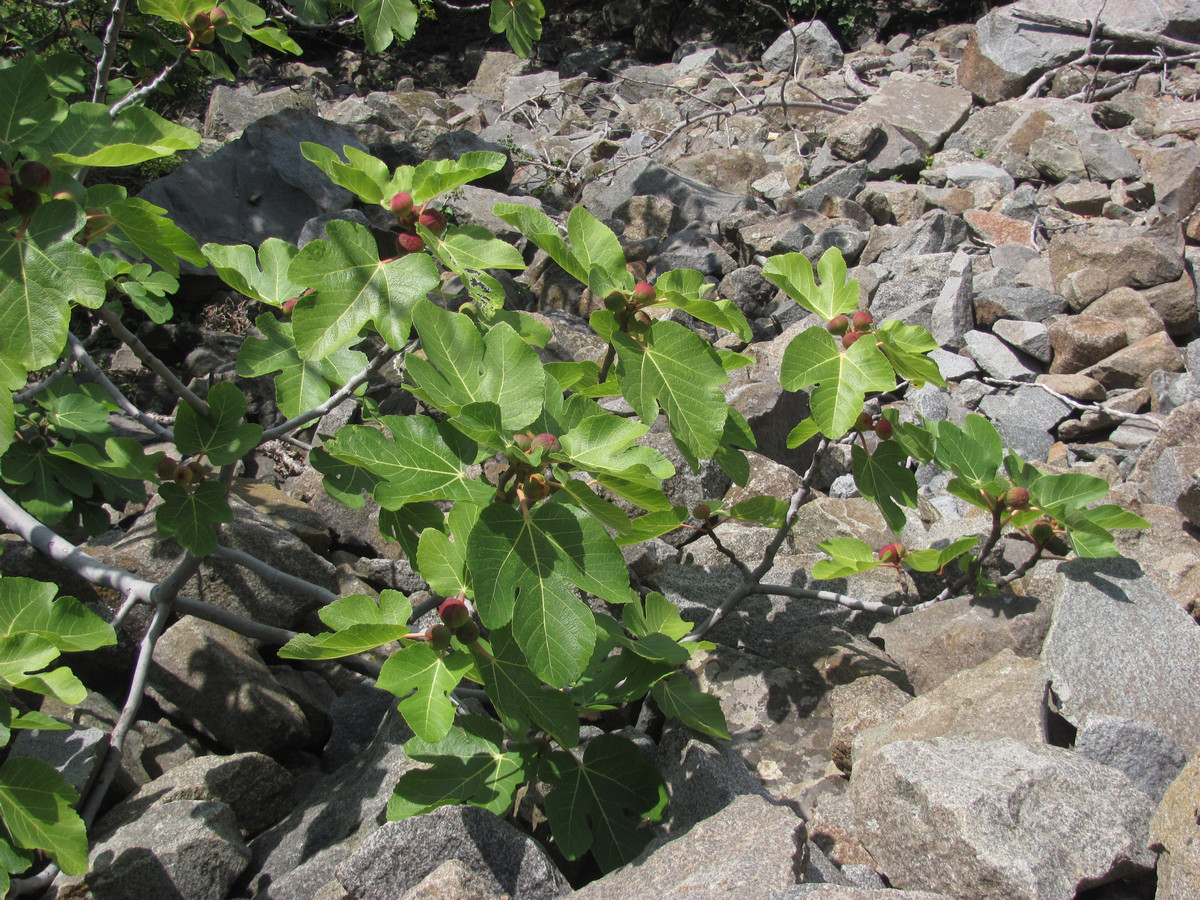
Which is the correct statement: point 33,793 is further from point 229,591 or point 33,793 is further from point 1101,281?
point 1101,281

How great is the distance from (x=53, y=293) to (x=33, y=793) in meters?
1.05

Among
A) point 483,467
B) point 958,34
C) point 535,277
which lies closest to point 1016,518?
point 483,467

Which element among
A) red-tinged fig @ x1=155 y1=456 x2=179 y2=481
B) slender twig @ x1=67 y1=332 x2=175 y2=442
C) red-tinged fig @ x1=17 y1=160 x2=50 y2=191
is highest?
red-tinged fig @ x1=17 y1=160 x2=50 y2=191

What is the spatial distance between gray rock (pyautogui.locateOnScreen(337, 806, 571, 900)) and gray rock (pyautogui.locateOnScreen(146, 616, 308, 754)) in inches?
36.9

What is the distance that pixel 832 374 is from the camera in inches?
82.2

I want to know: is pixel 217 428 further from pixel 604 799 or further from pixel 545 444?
pixel 604 799

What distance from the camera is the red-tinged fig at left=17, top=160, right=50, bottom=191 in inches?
61.2

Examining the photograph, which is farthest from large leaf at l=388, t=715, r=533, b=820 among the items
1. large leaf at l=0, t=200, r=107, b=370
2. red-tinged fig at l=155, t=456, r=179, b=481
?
large leaf at l=0, t=200, r=107, b=370

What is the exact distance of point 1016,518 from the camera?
243 centimetres

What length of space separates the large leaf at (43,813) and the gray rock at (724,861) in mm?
1047

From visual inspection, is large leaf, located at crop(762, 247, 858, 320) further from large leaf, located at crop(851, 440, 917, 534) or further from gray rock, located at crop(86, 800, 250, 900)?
gray rock, located at crop(86, 800, 250, 900)

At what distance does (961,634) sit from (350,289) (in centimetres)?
210

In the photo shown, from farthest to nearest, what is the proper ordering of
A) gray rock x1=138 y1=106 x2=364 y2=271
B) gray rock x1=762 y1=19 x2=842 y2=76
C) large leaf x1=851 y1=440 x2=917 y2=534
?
gray rock x1=762 y1=19 x2=842 y2=76
gray rock x1=138 y1=106 x2=364 y2=271
large leaf x1=851 y1=440 x2=917 y2=534

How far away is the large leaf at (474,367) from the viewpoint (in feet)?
5.08
